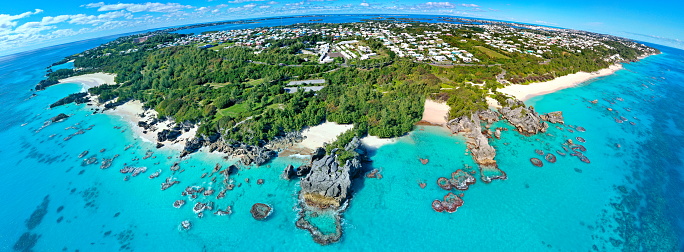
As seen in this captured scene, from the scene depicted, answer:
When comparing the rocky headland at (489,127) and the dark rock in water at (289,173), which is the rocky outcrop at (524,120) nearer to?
the rocky headland at (489,127)

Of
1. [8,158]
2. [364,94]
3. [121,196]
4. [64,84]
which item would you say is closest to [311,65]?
Answer: [364,94]

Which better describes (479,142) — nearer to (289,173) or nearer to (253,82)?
(289,173)

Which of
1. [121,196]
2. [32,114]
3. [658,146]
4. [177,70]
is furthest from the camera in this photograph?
→ [177,70]

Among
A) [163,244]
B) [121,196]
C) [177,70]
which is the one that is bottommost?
[163,244]

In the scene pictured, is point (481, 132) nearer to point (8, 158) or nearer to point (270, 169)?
point (270, 169)

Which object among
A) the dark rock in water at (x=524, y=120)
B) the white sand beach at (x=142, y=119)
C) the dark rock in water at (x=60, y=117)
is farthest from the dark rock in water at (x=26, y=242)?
the dark rock in water at (x=524, y=120)

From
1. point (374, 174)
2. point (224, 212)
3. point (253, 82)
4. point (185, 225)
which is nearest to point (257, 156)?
point (224, 212)
